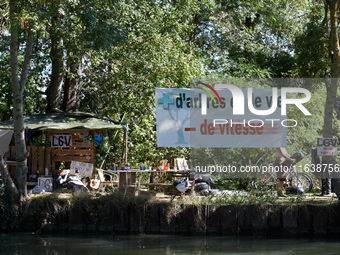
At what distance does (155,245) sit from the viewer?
30.4 ft

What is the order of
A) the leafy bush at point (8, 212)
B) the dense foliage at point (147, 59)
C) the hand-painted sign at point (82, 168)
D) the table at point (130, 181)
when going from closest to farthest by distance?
the leafy bush at point (8, 212), the table at point (130, 181), the dense foliage at point (147, 59), the hand-painted sign at point (82, 168)

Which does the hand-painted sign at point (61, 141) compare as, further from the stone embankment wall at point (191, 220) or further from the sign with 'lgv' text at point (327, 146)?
the sign with 'lgv' text at point (327, 146)

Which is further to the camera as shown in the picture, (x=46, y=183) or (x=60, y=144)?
(x=60, y=144)

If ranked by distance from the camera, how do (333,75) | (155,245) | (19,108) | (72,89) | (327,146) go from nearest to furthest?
1. (155,245)
2. (19,108)
3. (333,75)
4. (327,146)
5. (72,89)

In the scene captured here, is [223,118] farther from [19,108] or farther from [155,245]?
[19,108]

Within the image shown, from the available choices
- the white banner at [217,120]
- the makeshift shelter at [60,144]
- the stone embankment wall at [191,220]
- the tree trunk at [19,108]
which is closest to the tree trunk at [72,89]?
the makeshift shelter at [60,144]

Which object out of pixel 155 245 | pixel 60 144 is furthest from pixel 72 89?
pixel 155 245

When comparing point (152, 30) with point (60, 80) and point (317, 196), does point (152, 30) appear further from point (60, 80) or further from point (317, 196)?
point (317, 196)

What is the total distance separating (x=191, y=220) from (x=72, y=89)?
6.93 meters

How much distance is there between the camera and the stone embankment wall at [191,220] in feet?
32.4

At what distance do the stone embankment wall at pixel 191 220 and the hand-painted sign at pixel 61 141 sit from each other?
304 cm

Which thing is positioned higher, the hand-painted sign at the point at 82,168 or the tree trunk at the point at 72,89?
the tree trunk at the point at 72,89

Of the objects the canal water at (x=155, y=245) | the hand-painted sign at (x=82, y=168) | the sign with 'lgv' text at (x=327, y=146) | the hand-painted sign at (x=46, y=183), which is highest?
the sign with 'lgv' text at (x=327, y=146)

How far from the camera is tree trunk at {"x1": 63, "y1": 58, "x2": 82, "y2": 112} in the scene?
15.0 meters
